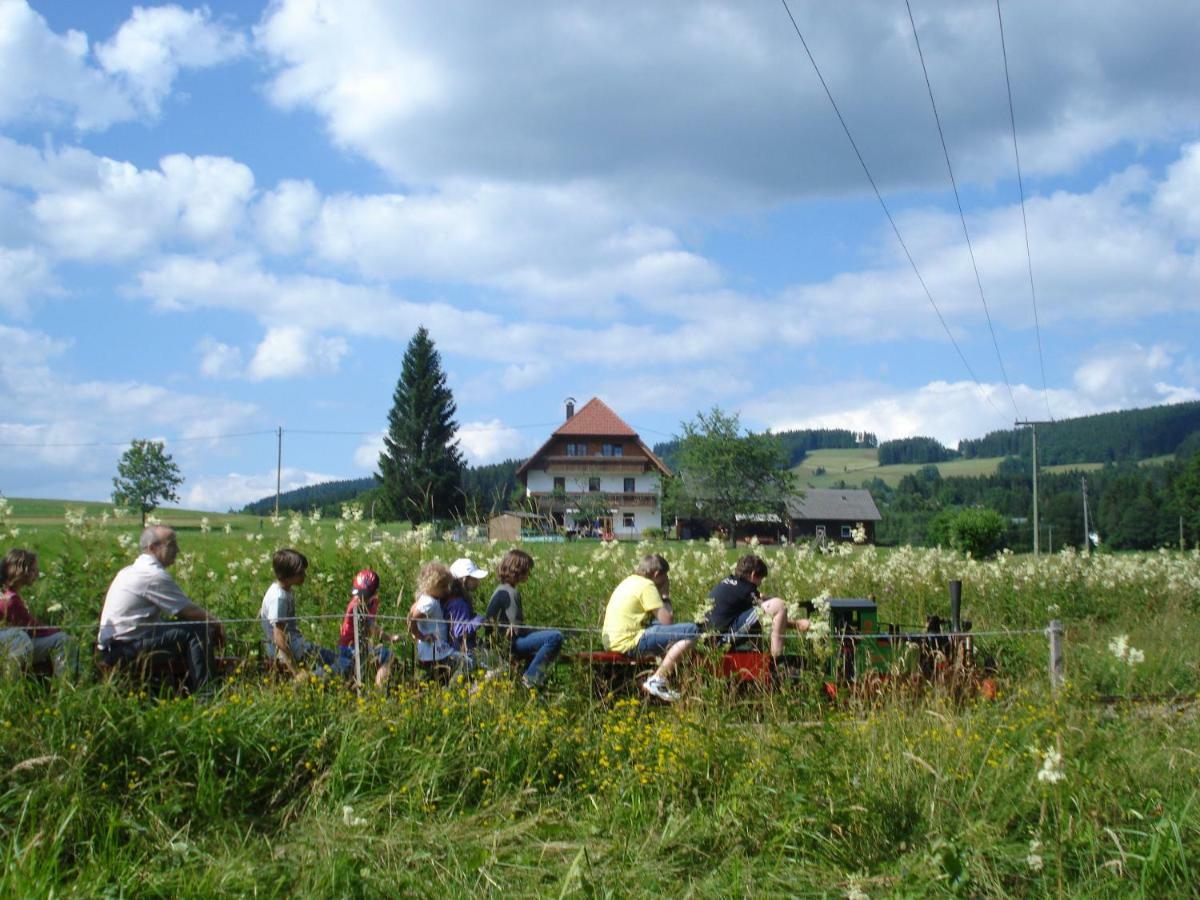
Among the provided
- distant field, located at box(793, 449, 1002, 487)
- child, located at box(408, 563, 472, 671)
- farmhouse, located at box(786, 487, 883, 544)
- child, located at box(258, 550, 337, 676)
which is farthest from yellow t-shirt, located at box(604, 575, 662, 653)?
distant field, located at box(793, 449, 1002, 487)

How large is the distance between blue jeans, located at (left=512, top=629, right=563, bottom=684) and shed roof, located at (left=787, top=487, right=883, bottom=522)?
302 feet

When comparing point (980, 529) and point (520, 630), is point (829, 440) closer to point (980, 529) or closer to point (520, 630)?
point (980, 529)

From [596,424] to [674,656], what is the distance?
254 ft

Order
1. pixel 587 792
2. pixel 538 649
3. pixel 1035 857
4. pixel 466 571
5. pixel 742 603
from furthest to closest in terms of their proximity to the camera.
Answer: pixel 466 571, pixel 742 603, pixel 538 649, pixel 587 792, pixel 1035 857

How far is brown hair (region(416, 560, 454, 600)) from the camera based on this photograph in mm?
8570

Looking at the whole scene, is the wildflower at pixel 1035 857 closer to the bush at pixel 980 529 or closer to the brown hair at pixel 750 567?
the brown hair at pixel 750 567

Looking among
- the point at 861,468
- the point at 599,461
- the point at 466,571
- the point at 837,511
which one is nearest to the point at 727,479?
the point at 599,461

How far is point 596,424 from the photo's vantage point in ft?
280

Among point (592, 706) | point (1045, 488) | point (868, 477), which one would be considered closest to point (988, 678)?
point (592, 706)

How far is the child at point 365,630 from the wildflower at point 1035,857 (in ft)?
13.4

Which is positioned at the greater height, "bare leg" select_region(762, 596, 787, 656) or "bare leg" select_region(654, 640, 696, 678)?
"bare leg" select_region(762, 596, 787, 656)

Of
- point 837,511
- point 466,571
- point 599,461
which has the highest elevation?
point 599,461

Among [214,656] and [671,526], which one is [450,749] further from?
[671,526]

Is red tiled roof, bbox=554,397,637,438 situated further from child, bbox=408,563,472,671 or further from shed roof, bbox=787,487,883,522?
child, bbox=408,563,472,671
